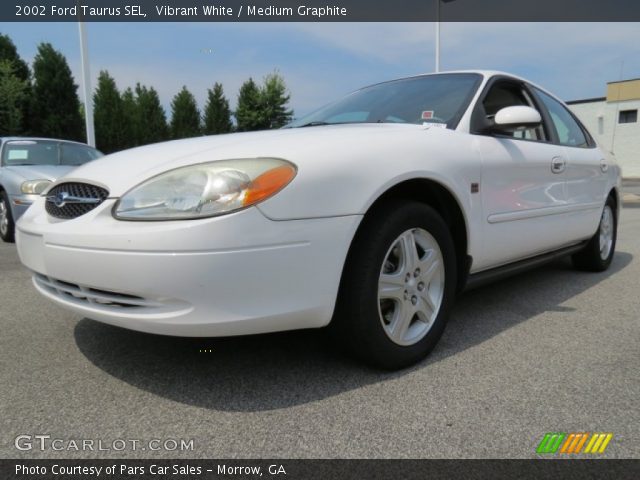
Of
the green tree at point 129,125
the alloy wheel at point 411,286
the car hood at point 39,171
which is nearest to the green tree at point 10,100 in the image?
the green tree at point 129,125

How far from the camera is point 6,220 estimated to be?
565cm

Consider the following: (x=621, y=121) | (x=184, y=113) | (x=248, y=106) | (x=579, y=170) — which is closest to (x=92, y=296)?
(x=579, y=170)

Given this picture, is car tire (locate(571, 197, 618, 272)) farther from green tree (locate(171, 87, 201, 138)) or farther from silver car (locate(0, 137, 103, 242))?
green tree (locate(171, 87, 201, 138))

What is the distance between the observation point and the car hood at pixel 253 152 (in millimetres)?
1819

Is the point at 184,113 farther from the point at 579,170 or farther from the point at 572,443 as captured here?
the point at 572,443

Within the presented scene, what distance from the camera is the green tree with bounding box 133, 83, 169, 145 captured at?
28.5 meters

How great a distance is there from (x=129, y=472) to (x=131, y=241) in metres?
0.71

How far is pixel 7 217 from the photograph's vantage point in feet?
18.4

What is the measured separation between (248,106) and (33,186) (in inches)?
1423

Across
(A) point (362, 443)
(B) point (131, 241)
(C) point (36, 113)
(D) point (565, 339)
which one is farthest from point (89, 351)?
(C) point (36, 113)

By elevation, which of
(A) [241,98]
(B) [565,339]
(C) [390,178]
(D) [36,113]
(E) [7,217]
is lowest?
(B) [565,339]

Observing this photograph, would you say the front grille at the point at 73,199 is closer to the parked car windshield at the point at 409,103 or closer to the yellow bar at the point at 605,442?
the parked car windshield at the point at 409,103

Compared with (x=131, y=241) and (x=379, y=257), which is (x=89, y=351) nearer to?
(x=131, y=241)

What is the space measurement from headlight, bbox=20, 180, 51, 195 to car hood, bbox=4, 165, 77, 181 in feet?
0.18
